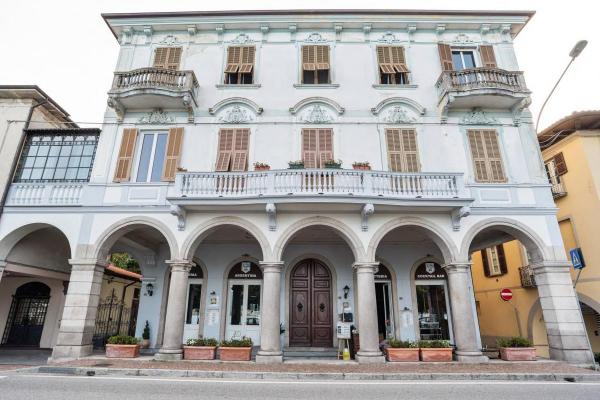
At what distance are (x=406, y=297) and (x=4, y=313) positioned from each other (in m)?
19.3

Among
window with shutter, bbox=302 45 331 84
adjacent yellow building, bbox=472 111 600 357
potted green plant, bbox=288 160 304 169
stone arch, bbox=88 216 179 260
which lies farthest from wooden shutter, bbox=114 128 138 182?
adjacent yellow building, bbox=472 111 600 357

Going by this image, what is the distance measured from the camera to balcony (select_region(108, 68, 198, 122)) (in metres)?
13.9

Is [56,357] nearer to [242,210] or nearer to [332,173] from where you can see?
[242,210]

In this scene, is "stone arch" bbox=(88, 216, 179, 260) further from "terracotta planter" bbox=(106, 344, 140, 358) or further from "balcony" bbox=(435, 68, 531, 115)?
"balcony" bbox=(435, 68, 531, 115)

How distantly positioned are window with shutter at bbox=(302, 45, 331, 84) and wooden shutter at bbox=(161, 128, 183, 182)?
619cm

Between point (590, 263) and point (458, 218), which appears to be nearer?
point (458, 218)

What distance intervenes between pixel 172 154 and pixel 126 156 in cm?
192

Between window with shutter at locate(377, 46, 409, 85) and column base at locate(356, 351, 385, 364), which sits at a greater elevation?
window with shutter at locate(377, 46, 409, 85)

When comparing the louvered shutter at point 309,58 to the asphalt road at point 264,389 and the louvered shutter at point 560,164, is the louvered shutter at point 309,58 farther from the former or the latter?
the louvered shutter at point 560,164

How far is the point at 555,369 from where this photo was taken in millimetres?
10039

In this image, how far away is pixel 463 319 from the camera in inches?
456

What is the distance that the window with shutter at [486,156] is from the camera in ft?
44.7

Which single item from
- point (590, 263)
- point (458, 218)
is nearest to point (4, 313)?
point (458, 218)

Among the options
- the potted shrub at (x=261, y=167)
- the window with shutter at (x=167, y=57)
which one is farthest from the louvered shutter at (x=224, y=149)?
the window with shutter at (x=167, y=57)
